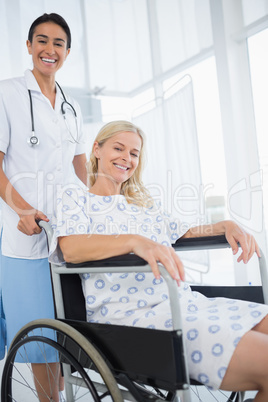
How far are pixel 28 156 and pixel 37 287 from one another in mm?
468

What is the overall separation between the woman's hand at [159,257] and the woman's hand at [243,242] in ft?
1.14

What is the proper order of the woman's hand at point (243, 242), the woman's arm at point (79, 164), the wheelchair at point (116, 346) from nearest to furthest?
the wheelchair at point (116, 346) → the woman's hand at point (243, 242) → the woman's arm at point (79, 164)

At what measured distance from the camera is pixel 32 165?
149cm

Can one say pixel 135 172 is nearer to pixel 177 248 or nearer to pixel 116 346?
pixel 177 248

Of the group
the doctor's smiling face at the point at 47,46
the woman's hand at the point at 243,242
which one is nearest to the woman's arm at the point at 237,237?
the woman's hand at the point at 243,242

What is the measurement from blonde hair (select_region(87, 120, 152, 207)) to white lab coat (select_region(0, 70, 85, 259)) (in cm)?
14

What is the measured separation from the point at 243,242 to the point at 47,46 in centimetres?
98

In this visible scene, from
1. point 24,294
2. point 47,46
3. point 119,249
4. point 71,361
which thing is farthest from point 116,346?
point 47,46

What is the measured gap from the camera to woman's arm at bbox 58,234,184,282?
927 millimetres

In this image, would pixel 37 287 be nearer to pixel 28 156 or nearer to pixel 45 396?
pixel 45 396

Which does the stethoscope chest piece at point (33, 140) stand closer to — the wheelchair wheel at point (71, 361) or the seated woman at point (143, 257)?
the seated woman at point (143, 257)

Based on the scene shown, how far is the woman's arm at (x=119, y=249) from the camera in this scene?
93 centimetres

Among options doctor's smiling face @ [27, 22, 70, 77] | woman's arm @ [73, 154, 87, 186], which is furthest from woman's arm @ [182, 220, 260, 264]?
doctor's smiling face @ [27, 22, 70, 77]

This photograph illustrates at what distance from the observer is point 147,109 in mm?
3074
